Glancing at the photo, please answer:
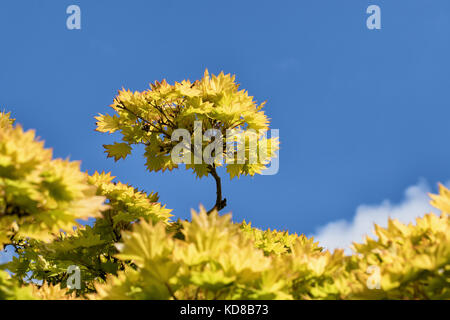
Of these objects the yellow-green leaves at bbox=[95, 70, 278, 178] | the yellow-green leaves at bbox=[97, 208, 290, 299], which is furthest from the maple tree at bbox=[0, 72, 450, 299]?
the yellow-green leaves at bbox=[95, 70, 278, 178]

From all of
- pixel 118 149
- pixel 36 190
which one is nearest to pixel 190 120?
pixel 118 149

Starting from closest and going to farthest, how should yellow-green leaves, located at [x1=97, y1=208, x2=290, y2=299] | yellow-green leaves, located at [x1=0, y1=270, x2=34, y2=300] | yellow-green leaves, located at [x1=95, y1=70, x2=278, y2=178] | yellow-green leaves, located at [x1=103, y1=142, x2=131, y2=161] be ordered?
1. yellow-green leaves, located at [x1=97, y1=208, x2=290, y2=299]
2. yellow-green leaves, located at [x1=0, y1=270, x2=34, y2=300]
3. yellow-green leaves, located at [x1=95, y1=70, x2=278, y2=178]
4. yellow-green leaves, located at [x1=103, y1=142, x2=131, y2=161]

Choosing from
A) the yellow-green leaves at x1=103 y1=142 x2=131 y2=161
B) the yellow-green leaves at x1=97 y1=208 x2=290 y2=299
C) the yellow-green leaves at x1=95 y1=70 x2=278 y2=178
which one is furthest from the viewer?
the yellow-green leaves at x1=103 y1=142 x2=131 y2=161

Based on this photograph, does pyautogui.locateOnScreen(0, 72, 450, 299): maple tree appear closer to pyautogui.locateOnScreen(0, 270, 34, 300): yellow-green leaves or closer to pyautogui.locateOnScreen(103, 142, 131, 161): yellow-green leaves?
pyautogui.locateOnScreen(0, 270, 34, 300): yellow-green leaves

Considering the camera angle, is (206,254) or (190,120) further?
(190,120)

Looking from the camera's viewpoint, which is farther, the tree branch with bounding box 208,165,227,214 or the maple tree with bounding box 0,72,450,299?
the tree branch with bounding box 208,165,227,214

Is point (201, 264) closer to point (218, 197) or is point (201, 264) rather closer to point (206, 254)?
point (206, 254)

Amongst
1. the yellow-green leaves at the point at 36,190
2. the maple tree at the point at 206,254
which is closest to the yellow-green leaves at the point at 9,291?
the maple tree at the point at 206,254

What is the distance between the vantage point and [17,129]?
2537 millimetres

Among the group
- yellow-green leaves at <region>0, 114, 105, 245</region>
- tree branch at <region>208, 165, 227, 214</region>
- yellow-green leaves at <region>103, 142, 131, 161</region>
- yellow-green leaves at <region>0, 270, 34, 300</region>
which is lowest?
yellow-green leaves at <region>0, 270, 34, 300</region>

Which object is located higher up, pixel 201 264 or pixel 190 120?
pixel 190 120

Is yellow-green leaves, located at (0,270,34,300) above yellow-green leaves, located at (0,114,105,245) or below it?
below
